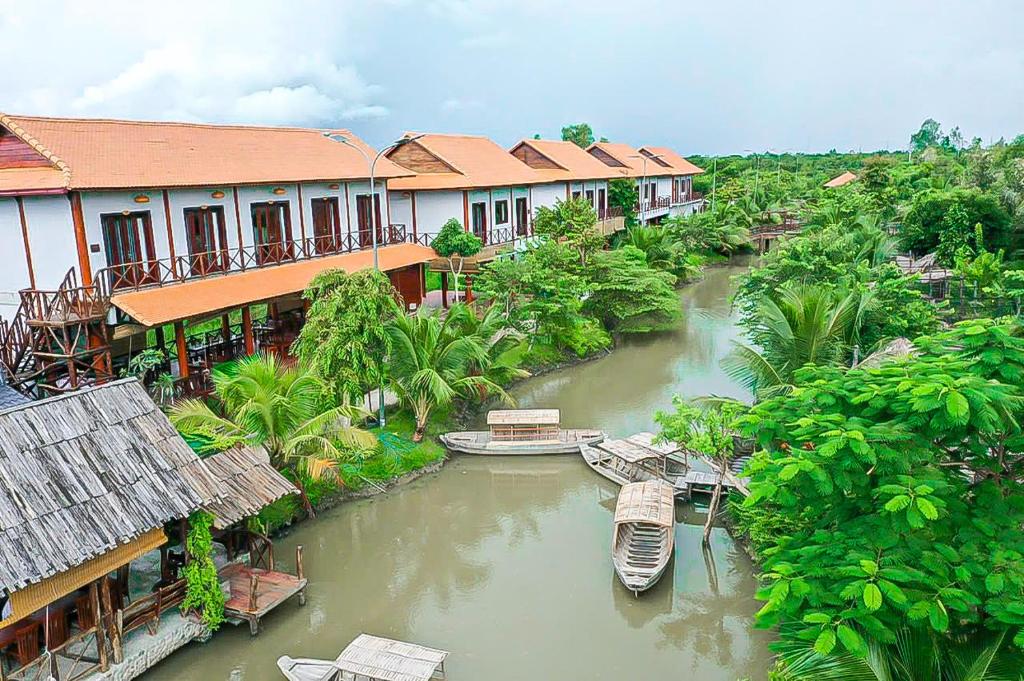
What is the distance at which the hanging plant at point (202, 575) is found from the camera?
37.3 ft

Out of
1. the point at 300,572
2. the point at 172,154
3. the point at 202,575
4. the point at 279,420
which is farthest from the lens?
the point at 172,154

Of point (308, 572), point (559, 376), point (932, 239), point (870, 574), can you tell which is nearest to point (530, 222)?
point (559, 376)

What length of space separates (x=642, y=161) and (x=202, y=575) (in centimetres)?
4683

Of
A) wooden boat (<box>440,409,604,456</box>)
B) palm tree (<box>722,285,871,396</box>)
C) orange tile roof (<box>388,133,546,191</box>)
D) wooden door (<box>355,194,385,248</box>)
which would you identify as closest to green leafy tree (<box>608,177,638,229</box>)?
orange tile roof (<box>388,133,546,191</box>)

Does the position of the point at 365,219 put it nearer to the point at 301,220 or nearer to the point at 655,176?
the point at 301,220

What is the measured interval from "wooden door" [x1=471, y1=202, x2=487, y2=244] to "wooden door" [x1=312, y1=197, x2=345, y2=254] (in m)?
8.58

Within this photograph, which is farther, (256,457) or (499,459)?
(499,459)

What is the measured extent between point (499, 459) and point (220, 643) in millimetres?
8659

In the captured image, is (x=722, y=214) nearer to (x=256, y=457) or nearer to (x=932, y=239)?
(x=932, y=239)

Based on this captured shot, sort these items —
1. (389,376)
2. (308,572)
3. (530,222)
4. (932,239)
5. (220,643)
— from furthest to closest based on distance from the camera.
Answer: (530,222), (932,239), (389,376), (308,572), (220,643)

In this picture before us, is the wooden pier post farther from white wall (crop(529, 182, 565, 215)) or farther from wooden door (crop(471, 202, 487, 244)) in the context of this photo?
white wall (crop(529, 182, 565, 215))

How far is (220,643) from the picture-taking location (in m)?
11.9

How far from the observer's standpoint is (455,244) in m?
28.7

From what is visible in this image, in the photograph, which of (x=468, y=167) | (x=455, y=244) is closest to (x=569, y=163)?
(x=468, y=167)
